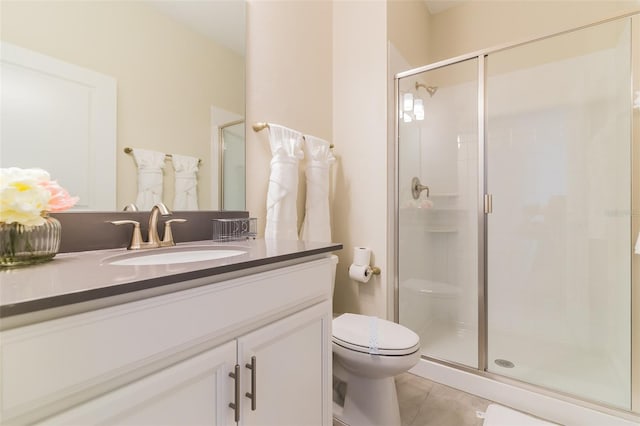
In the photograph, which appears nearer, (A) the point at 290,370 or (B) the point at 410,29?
(A) the point at 290,370

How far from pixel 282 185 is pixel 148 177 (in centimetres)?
60

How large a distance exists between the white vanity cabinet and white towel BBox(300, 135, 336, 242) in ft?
2.53

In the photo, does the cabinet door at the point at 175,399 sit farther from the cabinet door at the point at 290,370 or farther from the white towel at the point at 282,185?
the white towel at the point at 282,185

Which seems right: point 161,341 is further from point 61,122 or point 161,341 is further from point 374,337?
point 374,337

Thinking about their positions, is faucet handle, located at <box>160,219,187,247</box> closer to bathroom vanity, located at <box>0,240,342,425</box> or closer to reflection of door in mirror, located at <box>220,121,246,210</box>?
bathroom vanity, located at <box>0,240,342,425</box>

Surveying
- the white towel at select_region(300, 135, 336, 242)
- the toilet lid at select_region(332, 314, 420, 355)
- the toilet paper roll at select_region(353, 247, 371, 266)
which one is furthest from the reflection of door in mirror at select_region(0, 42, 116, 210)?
the toilet paper roll at select_region(353, 247, 371, 266)

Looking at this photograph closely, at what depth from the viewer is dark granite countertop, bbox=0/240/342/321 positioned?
415 millimetres

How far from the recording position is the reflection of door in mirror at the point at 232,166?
52.6 inches

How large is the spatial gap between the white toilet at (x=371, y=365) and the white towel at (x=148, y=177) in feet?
3.21

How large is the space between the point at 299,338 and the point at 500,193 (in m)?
1.84

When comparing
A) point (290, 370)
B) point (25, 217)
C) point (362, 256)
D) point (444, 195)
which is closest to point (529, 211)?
point (444, 195)

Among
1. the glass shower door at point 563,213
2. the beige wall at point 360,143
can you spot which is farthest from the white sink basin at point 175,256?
the glass shower door at point 563,213

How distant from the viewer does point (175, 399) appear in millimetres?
568

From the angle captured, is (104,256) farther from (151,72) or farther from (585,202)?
(585,202)
